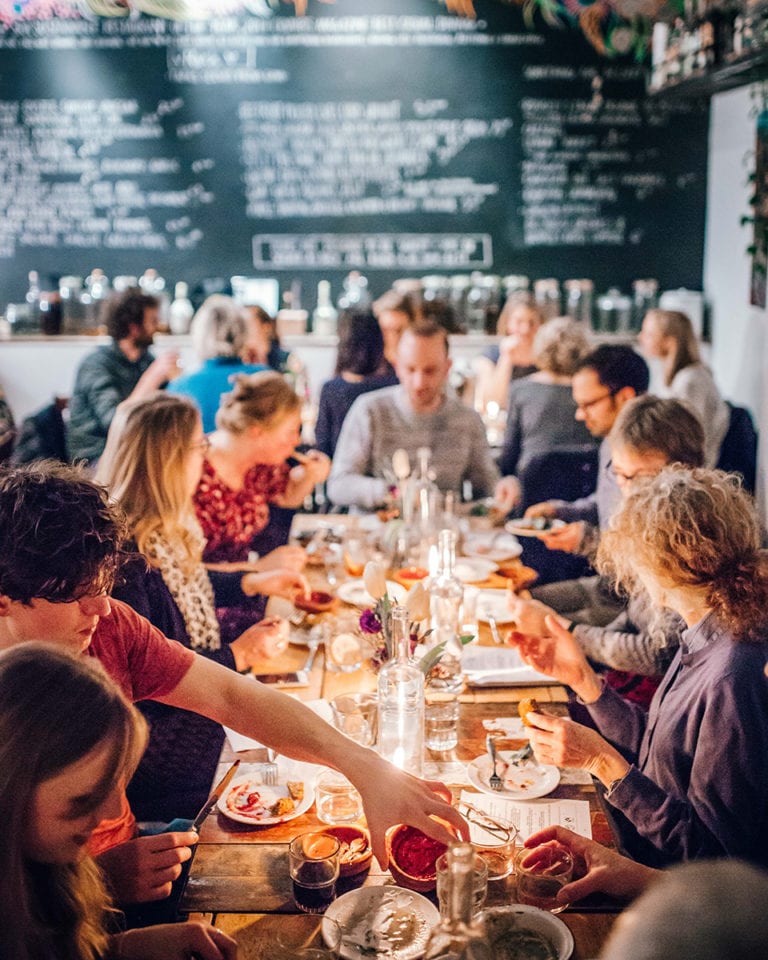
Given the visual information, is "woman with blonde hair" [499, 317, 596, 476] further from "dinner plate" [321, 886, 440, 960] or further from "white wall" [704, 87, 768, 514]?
"dinner plate" [321, 886, 440, 960]

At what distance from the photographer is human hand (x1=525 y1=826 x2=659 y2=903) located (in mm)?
1479

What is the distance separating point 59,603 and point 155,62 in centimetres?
498

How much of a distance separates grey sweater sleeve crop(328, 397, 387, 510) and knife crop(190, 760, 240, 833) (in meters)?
1.98

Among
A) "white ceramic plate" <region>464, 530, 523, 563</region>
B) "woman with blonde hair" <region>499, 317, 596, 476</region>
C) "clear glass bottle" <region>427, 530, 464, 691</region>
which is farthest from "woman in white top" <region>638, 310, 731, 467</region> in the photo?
"clear glass bottle" <region>427, 530, 464, 691</region>

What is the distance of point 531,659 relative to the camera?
7.06ft

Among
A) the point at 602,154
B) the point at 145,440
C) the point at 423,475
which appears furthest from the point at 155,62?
the point at 145,440

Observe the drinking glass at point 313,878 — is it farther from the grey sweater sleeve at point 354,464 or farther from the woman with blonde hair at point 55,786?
the grey sweater sleeve at point 354,464

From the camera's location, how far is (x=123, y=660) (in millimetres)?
1887

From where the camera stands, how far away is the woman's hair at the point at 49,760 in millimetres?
1141

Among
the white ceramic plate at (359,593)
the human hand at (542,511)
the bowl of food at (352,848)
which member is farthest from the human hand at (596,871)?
the human hand at (542,511)

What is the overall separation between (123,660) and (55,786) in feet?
2.38

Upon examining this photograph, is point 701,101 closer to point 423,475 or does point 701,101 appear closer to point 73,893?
point 423,475

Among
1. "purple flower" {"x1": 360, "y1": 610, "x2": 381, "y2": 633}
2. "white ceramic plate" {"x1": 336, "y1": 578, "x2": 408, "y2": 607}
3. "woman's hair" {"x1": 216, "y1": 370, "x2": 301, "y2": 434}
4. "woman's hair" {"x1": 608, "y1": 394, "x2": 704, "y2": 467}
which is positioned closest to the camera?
"purple flower" {"x1": 360, "y1": 610, "x2": 381, "y2": 633}

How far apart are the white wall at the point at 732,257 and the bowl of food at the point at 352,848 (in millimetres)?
3313
